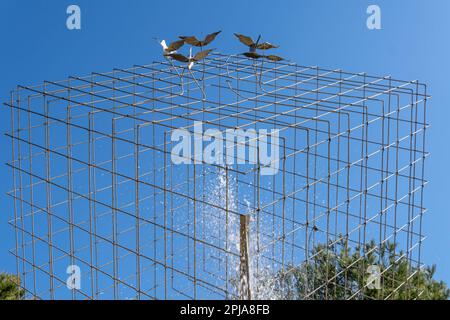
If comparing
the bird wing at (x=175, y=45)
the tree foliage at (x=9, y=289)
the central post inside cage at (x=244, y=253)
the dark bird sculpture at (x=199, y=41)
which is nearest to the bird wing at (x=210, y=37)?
the dark bird sculpture at (x=199, y=41)

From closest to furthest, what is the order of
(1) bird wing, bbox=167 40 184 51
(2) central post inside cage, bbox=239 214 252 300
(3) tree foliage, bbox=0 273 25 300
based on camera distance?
(2) central post inside cage, bbox=239 214 252 300
(1) bird wing, bbox=167 40 184 51
(3) tree foliage, bbox=0 273 25 300

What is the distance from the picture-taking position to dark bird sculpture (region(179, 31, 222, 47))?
20.0 ft

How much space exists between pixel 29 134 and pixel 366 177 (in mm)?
2527

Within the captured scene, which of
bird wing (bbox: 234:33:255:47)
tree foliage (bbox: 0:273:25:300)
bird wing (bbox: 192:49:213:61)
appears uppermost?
bird wing (bbox: 234:33:255:47)

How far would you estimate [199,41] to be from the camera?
6160mm

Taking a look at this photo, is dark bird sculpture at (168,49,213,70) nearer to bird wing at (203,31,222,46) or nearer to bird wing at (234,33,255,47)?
bird wing at (203,31,222,46)

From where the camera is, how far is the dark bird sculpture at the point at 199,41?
6098 millimetres

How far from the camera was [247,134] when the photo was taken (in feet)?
17.1

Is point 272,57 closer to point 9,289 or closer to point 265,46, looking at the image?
point 265,46

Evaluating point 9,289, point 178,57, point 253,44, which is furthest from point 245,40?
point 9,289

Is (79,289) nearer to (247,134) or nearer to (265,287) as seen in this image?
(265,287)

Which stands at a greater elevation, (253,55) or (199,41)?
(199,41)

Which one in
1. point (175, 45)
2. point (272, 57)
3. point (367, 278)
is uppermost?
point (175, 45)

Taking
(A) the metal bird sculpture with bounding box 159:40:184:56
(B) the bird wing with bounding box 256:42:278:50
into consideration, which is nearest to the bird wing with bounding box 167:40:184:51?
(A) the metal bird sculpture with bounding box 159:40:184:56
